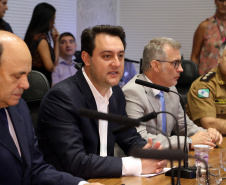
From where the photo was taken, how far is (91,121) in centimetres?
217

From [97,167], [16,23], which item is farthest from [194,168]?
[16,23]

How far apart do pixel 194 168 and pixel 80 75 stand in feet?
2.64

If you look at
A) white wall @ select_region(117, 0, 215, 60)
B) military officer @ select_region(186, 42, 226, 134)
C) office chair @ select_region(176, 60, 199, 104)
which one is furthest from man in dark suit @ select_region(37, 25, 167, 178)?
white wall @ select_region(117, 0, 215, 60)

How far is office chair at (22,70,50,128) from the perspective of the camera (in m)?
2.44

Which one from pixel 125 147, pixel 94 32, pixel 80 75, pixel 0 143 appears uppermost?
pixel 94 32

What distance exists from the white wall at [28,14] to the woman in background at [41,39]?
0.90m

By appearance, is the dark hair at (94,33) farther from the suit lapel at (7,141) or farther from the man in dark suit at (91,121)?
the suit lapel at (7,141)

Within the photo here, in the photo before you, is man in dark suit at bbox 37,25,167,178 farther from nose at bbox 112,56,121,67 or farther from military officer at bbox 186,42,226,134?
military officer at bbox 186,42,226,134

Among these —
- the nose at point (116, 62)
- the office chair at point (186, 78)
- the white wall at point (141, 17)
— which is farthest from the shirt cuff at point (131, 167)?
the white wall at point (141, 17)

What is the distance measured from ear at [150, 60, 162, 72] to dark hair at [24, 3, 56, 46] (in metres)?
1.86

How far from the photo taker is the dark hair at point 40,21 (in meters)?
4.39

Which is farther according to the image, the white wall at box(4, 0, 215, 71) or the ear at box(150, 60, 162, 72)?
the white wall at box(4, 0, 215, 71)

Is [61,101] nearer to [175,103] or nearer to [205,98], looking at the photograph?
[175,103]

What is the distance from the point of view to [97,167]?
6.36 ft
